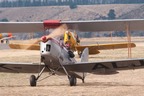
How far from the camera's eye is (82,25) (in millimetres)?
18844

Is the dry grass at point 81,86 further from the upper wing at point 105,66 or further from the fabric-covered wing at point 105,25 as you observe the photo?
the fabric-covered wing at point 105,25

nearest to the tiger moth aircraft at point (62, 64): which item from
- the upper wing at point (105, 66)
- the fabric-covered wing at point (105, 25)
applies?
the upper wing at point (105, 66)

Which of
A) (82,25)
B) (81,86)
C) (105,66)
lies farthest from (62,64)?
(82,25)

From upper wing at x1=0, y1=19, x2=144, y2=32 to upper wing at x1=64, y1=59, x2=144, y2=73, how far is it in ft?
5.07

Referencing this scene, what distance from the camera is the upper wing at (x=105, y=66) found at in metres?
15.6

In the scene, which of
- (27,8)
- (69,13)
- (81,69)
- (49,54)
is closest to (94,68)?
(81,69)

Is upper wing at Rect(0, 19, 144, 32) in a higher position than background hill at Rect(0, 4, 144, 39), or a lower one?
higher

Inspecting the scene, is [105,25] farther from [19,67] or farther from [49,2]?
[49,2]

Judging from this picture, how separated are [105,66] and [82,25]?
10.7ft

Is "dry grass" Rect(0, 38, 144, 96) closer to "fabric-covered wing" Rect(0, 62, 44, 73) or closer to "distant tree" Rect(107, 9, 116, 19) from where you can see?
"fabric-covered wing" Rect(0, 62, 44, 73)

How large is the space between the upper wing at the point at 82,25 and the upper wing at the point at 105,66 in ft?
5.07

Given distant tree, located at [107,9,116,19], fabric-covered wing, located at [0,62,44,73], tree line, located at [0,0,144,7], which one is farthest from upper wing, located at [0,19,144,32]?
tree line, located at [0,0,144,7]

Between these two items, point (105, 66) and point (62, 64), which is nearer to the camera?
point (62, 64)

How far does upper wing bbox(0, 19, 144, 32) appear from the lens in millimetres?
17733
